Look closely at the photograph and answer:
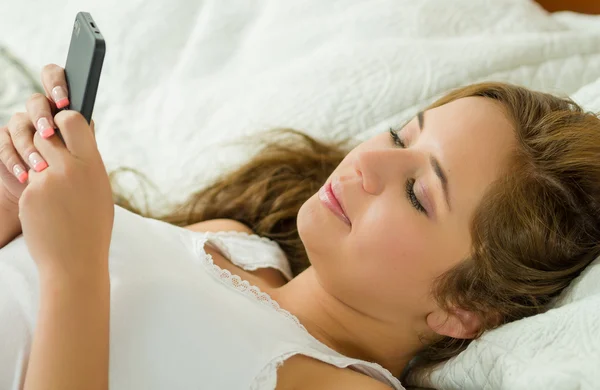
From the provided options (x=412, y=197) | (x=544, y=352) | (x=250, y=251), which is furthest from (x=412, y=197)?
(x=250, y=251)

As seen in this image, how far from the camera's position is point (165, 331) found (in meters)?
0.96

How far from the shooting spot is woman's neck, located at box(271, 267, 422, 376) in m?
1.13

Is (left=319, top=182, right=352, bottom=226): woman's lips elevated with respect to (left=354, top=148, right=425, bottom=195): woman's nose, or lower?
lower

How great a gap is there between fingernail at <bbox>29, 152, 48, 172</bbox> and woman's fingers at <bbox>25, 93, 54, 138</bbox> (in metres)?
0.03

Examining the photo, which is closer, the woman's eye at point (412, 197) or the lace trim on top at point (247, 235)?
the woman's eye at point (412, 197)

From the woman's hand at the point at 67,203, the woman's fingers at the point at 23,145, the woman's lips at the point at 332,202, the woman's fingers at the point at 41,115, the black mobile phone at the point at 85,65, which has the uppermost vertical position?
the black mobile phone at the point at 85,65

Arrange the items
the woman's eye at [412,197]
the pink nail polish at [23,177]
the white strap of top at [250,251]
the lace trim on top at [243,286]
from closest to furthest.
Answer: the pink nail polish at [23,177] → the woman's eye at [412,197] → the lace trim on top at [243,286] → the white strap of top at [250,251]

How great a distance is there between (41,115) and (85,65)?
12cm

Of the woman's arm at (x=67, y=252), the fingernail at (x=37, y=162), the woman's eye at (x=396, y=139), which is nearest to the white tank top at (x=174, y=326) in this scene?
the woman's arm at (x=67, y=252)

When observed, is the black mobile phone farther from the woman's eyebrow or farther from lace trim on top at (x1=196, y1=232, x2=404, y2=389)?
the woman's eyebrow

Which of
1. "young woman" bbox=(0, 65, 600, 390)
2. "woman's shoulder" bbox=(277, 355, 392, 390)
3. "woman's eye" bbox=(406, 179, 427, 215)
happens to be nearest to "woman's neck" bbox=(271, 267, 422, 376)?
"young woman" bbox=(0, 65, 600, 390)

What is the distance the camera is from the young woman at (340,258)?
2.72 ft

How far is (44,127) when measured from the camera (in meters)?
0.84

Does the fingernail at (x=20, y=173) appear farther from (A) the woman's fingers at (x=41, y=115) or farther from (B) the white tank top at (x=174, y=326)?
(B) the white tank top at (x=174, y=326)
